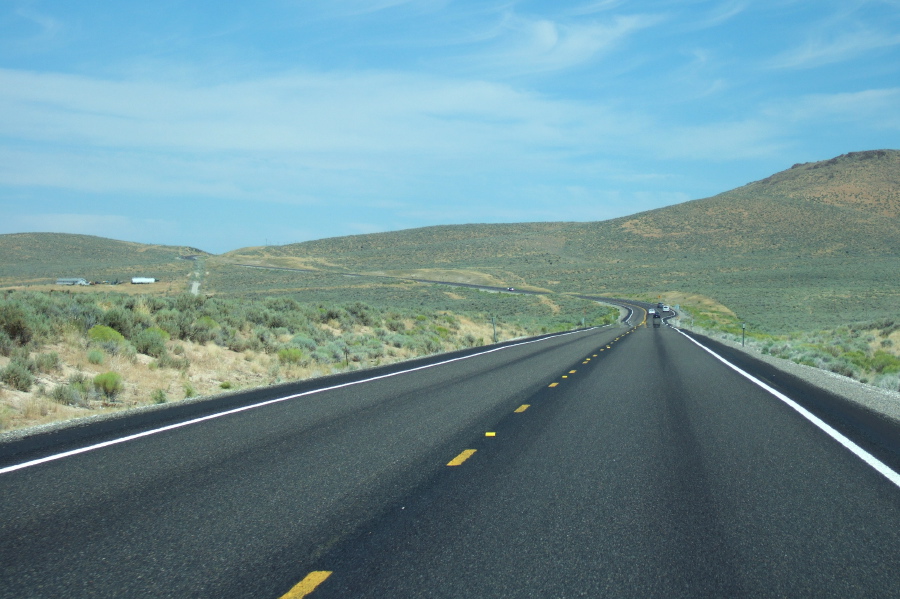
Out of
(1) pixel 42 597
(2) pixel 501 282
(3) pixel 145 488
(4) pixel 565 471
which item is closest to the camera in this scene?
(1) pixel 42 597

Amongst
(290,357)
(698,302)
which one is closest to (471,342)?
(290,357)

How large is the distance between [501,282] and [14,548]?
106236 mm

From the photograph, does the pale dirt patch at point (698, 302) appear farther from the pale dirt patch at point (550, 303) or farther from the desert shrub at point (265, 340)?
the desert shrub at point (265, 340)

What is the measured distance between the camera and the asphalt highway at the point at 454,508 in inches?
165

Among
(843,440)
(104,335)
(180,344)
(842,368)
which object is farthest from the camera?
(842,368)

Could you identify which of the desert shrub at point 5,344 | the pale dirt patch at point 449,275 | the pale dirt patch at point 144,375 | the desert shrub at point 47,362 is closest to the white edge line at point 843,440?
the pale dirt patch at point 144,375

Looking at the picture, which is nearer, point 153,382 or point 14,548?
point 14,548

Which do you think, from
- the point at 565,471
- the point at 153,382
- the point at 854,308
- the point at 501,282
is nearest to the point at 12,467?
the point at 565,471

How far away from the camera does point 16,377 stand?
38.3ft

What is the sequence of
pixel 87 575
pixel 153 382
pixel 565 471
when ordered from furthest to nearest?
pixel 153 382 → pixel 565 471 → pixel 87 575

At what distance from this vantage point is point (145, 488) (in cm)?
617

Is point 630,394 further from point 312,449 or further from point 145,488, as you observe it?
point 145,488

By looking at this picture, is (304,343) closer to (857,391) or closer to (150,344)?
(150,344)

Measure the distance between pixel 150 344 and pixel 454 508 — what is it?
13.1 m
